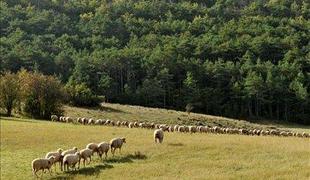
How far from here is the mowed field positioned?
26797 millimetres

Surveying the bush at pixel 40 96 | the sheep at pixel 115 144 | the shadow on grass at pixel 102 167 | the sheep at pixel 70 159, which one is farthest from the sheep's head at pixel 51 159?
the bush at pixel 40 96

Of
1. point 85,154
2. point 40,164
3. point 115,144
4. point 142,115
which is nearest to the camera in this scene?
point 40,164

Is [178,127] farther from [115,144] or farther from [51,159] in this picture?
[51,159]

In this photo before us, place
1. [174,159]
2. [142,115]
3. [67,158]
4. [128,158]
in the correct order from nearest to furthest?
[67,158] < [174,159] < [128,158] < [142,115]

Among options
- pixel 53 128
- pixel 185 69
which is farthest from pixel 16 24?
pixel 53 128

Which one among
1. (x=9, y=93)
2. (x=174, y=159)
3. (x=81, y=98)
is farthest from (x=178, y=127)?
(x=81, y=98)

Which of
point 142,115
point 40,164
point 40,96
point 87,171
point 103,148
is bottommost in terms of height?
point 87,171

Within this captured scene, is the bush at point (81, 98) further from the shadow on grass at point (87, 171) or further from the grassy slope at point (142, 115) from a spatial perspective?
the shadow on grass at point (87, 171)

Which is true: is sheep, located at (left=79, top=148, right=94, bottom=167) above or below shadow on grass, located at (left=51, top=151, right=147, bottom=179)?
above

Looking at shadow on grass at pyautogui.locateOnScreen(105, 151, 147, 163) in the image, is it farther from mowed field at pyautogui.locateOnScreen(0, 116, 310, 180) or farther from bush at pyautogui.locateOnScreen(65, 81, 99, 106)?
bush at pyautogui.locateOnScreen(65, 81, 99, 106)

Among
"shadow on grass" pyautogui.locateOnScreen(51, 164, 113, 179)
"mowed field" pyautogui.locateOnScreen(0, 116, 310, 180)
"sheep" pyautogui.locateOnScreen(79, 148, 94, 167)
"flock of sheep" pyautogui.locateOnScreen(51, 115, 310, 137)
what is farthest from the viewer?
"flock of sheep" pyautogui.locateOnScreen(51, 115, 310, 137)

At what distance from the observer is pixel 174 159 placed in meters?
30.7

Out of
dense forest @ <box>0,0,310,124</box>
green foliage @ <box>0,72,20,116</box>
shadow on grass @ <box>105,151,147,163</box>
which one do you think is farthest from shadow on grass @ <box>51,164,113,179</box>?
dense forest @ <box>0,0,310,124</box>

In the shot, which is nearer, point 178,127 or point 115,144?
point 115,144
